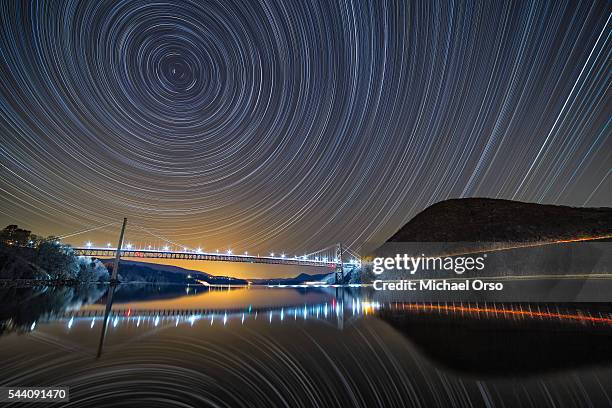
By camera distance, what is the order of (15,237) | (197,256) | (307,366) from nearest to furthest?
1. (307,366)
2. (15,237)
3. (197,256)

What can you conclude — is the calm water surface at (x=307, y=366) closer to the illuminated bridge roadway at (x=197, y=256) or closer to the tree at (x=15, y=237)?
the tree at (x=15, y=237)

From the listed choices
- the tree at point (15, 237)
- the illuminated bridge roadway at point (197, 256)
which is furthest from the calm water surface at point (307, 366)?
the illuminated bridge roadway at point (197, 256)

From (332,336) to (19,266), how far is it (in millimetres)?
46636

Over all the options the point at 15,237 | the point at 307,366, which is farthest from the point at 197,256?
the point at 307,366

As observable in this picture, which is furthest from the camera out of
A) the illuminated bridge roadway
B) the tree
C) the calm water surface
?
the illuminated bridge roadway

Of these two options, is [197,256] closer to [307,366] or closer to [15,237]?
[15,237]

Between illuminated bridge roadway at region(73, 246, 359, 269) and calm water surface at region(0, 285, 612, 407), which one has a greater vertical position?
illuminated bridge roadway at region(73, 246, 359, 269)

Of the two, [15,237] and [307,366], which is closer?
[307,366]

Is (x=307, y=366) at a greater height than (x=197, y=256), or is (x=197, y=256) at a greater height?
(x=197, y=256)

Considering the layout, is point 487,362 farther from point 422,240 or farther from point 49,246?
point 422,240

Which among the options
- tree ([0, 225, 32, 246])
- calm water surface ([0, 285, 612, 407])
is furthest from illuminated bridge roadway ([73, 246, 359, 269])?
calm water surface ([0, 285, 612, 407])

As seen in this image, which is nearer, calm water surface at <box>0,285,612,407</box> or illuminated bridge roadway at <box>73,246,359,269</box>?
calm water surface at <box>0,285,612,407</box>

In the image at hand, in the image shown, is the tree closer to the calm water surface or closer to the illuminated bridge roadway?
the illuminated bridge roadway

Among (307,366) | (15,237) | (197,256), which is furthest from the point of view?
(197,256)
